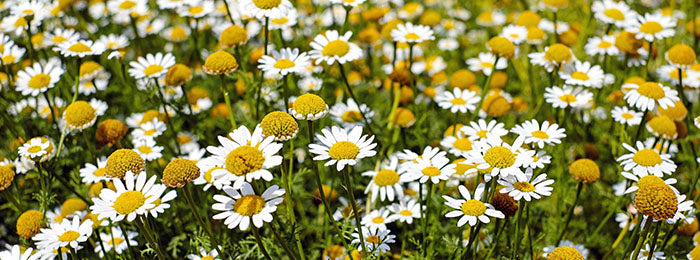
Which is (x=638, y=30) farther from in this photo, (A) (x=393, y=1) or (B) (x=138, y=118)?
(B) (x=138, y=118)

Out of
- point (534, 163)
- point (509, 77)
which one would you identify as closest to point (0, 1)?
point (509, 77)

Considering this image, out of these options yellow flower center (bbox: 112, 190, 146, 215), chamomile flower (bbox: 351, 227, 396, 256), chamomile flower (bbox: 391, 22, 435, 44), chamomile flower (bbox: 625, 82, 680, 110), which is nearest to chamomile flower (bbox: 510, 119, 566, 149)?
chamomile flower (bbox: 625, 82, 680, 110)

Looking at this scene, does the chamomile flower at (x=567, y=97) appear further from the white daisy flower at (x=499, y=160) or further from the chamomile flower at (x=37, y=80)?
the chamomile flower at (x=37, y=80)

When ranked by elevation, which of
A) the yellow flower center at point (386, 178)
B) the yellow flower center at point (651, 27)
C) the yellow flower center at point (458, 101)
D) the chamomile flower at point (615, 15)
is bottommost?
the yellow flower center at point (386, 178)

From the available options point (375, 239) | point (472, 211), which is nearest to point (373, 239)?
point (375, 239)

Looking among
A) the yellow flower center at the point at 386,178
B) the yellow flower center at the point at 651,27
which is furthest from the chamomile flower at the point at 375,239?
the yellow flower center at the point at 651,27

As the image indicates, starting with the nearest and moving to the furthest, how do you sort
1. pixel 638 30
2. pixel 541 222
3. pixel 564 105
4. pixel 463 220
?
pixel 463 220 < pixel 564 105 < pixel 541 222 < pixel 638 30

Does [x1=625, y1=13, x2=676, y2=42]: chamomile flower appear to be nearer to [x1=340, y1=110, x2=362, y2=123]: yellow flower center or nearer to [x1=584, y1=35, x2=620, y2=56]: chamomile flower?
[x1=584, y1=35, x2=620, y2=56]: chamomile flower
